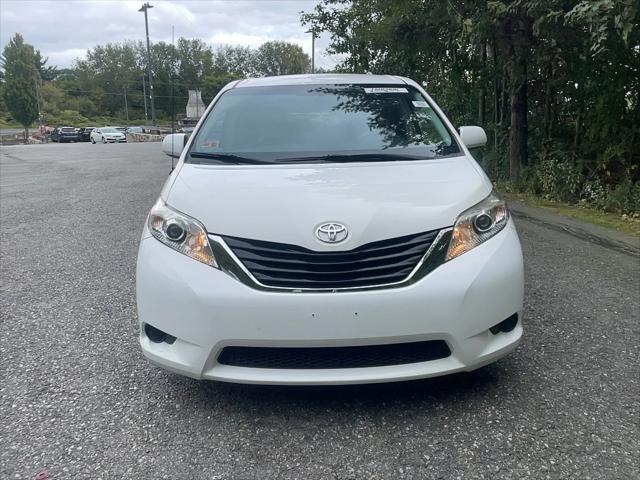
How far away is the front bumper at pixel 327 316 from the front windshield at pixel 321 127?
980 mm

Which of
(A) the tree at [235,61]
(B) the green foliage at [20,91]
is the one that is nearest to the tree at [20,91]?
(B) the green foliage at [20,91]

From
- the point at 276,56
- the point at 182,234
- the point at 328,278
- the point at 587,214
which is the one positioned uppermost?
the point at 276,56

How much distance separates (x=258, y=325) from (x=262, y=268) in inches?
10.0

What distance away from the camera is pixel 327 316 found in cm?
247

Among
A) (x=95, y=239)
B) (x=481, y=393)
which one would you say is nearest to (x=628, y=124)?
(x=481, y=393)

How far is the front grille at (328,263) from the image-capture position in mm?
2551

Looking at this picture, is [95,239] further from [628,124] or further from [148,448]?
[628,124]

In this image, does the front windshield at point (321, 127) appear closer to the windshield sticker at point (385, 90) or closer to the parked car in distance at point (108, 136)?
the windshield sticker at point (385, 90)

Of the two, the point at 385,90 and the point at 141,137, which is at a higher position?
the point at 385,90

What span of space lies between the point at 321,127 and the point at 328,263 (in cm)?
145

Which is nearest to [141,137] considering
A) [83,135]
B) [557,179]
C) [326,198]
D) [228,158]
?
[83,135]

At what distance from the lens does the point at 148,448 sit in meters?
2.54

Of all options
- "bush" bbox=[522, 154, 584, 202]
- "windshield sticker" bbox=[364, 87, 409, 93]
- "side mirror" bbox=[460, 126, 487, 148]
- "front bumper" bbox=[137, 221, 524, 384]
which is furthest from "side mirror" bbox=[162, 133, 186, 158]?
"bush" bbox=[522, 154, 584, 202]

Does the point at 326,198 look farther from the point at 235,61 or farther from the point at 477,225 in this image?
the point at 235,61
